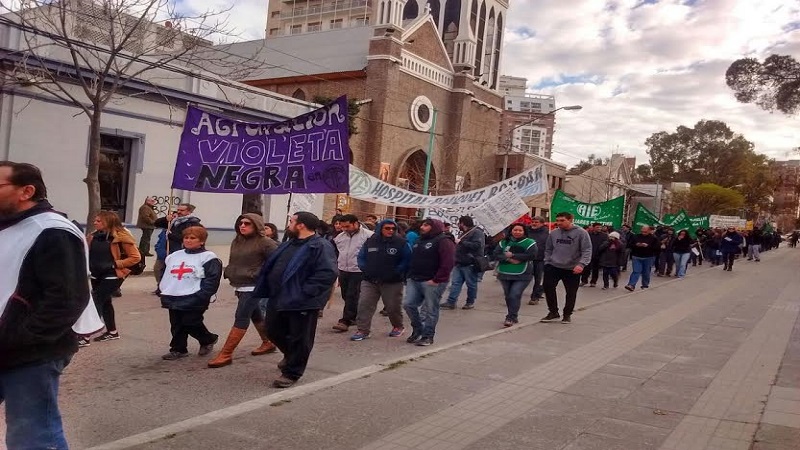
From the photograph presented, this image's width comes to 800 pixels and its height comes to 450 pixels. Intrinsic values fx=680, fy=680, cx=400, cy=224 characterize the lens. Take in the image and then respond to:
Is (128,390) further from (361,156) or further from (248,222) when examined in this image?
(361,156)

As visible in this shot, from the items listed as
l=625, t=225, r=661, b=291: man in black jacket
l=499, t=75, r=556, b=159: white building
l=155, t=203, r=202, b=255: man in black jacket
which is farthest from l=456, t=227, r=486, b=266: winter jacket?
l=499, t=75, r=556, b=159: white building

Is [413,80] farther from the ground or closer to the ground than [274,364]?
farther from the ground

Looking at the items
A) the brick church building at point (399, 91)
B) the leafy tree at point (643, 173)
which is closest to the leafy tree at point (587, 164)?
the leafy tree at point (643, 173)

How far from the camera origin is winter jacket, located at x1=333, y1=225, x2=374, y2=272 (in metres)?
9.18

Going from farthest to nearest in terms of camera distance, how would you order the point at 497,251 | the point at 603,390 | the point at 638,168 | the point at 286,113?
the point at 638,168
the point at 286,113
the point at 497,251
the point at 603,390

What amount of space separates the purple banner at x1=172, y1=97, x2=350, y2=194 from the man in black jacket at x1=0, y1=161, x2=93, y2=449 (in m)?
5.70

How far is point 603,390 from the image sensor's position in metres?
6.16

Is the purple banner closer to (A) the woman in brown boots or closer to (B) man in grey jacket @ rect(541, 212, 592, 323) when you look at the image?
(A) the woman in brown boots

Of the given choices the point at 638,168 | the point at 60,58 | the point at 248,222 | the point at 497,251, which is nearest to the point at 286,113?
the point at 60,58

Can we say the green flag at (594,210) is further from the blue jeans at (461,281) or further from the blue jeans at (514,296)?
the blue jeans at (514,296)

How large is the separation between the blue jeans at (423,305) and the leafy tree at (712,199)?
208 feet

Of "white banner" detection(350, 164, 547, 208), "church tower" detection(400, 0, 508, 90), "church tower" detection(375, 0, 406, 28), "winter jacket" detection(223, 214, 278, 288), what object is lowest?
"winter jacket" detection(223, 214, 278, 288)

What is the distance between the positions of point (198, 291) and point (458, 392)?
2633 mm

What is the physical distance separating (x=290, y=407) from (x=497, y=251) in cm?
569
